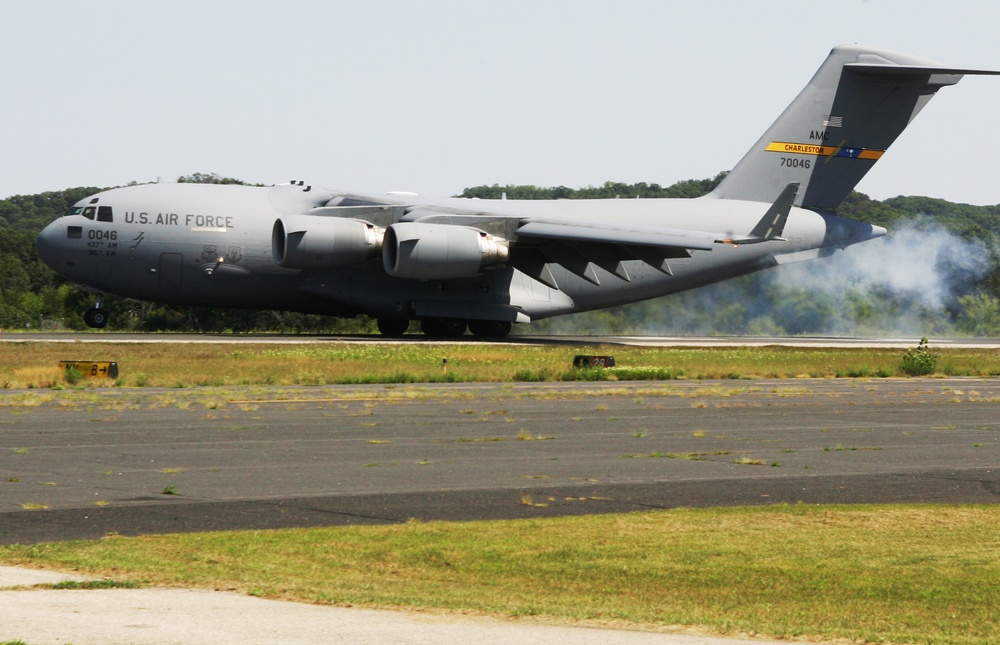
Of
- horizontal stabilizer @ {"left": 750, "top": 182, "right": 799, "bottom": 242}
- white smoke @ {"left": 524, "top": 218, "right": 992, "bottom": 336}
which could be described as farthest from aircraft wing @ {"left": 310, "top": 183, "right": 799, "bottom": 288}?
white smoke @ {"left": 524, "top": 218, "right": 992, "bottom": 336}

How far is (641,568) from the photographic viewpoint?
30.2 feet

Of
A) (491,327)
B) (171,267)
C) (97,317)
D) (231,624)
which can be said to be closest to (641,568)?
(231,624)

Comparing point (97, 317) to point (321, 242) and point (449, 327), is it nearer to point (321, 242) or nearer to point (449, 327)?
point (321, 242)

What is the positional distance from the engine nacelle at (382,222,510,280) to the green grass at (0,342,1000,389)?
7.58ft

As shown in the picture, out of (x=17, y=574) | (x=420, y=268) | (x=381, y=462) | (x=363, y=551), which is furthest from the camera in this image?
(x=420, y=268)

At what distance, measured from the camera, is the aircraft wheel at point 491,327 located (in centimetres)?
4222

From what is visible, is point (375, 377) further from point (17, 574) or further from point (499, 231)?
point (17, 574)

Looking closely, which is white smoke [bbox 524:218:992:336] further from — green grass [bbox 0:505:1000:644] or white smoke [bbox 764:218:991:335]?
green grass [bbox 0:505:1000:644]

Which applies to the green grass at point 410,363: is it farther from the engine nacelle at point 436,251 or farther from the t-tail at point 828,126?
the t-tail at point 828,126

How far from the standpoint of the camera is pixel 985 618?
793 cm

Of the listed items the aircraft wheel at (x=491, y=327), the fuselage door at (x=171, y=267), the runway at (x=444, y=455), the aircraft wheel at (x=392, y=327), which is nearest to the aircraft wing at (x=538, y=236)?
the aircraft wheel at (x=491, y=327)

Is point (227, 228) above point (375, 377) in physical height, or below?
above

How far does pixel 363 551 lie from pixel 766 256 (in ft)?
123

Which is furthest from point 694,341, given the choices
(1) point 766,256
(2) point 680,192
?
(2) point 680,192
